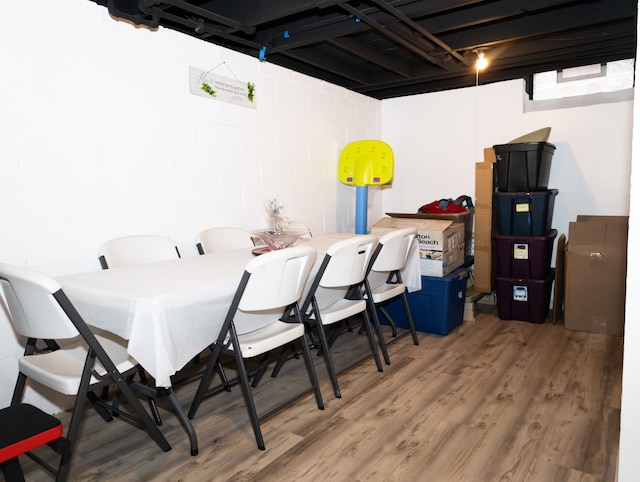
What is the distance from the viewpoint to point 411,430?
7.60 feet

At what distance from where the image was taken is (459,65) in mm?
4008

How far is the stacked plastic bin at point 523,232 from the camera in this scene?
3936 mm

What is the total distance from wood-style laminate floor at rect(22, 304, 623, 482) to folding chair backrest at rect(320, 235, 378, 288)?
65 cm

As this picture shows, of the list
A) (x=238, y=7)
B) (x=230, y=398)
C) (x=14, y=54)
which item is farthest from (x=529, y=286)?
(x=14, y=54)

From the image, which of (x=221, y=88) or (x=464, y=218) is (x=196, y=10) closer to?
(x=221, y=88)

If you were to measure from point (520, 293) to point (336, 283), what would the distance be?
213cm

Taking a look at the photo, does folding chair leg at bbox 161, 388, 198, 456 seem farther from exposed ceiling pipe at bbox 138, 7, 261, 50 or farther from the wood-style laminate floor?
exposed ceiling pipe at bbox 138, 7, 261, 50

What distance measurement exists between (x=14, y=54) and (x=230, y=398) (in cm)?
208

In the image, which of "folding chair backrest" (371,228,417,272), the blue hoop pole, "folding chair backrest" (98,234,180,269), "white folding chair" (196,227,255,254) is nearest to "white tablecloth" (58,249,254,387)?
"folding chair backrest" (98,234,180,269)

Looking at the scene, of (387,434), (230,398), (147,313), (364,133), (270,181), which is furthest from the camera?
(364,133)

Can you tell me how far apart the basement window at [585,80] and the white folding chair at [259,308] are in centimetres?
329

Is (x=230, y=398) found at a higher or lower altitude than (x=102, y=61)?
lower

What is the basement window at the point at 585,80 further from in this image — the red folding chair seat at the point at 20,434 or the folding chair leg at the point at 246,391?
the red folding chair seat at the point at 20,434

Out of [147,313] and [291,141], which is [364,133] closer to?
[291,141]
